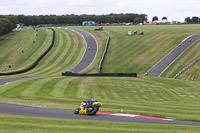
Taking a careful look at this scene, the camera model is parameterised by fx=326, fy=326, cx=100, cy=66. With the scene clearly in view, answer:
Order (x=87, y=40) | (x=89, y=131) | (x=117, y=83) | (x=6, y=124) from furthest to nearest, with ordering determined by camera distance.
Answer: (x=87, y=40)
(x=117, y=83)
(x=6, y=124)
(x=89, y=131)

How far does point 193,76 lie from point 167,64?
35.7 feet

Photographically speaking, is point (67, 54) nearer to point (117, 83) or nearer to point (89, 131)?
point (117, 83)

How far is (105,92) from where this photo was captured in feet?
140

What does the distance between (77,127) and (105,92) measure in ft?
80.2

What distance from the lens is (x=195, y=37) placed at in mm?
93250

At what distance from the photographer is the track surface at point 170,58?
70281 mm

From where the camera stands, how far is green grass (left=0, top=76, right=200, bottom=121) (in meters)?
32.1

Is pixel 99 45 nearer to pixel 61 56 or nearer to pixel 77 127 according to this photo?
pixel 61 56

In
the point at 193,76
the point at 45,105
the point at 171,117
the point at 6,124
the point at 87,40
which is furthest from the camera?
the point at 87,40

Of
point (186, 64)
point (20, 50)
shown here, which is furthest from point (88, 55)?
point (186, 64)

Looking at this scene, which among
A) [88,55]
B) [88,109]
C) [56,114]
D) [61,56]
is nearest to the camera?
[56,114]

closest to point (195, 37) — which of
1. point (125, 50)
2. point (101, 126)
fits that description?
point (125, 50)

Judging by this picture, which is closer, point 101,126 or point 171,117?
point 101,126

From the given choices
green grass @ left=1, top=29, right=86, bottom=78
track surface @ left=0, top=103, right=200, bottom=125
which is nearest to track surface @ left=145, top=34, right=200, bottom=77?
green grass @ left=1, top=29, right=86, bottom=78
